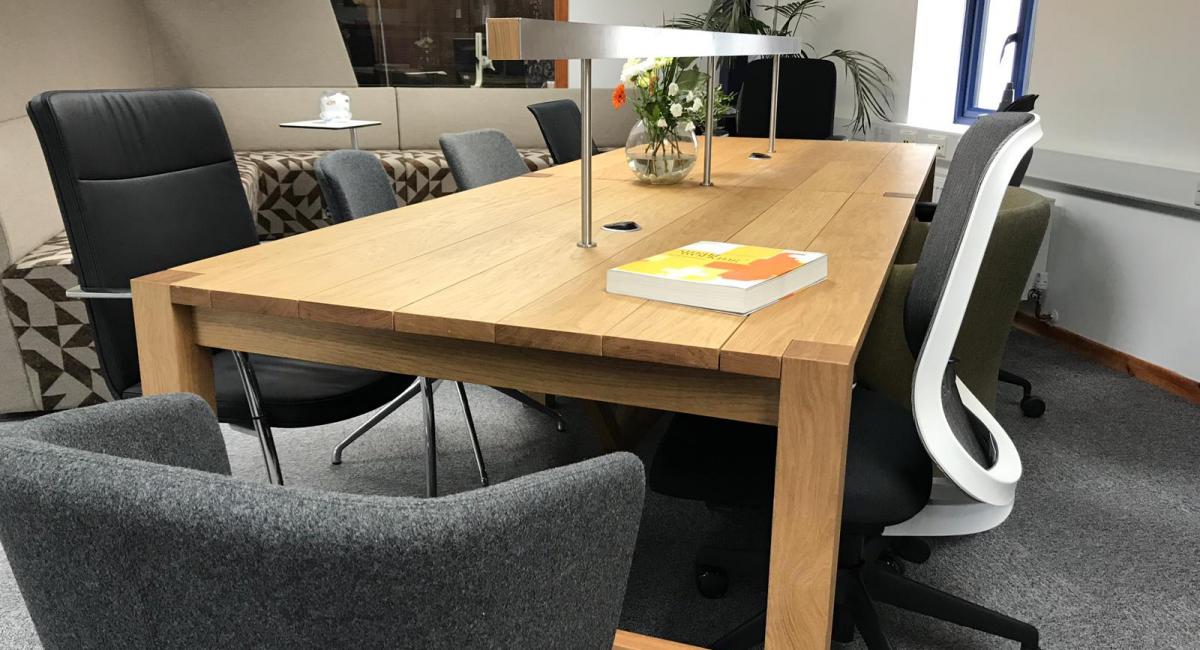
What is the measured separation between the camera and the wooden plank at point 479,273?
1296 millimetres

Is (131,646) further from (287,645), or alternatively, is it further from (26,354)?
(26,354)

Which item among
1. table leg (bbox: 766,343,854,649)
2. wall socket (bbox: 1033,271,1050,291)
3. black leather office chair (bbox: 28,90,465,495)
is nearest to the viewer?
table leg (bbox: 766,343,854,649)

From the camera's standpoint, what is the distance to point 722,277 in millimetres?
1340

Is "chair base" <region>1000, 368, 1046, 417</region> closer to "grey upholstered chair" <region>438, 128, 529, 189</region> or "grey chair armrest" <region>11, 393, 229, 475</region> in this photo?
"grey upholstered chair" <region>438, 128, 529, 189</region>

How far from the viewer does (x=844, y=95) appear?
5539 mm

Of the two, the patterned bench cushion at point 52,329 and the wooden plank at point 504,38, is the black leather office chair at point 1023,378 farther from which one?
the patterned bench cushion at point 52,329

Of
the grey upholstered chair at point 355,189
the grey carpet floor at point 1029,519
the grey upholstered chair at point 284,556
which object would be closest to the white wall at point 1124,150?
the grey carpet floor at point 1029,519

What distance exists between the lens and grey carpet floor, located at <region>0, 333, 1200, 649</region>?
188cm

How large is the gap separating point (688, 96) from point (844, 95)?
349 cm

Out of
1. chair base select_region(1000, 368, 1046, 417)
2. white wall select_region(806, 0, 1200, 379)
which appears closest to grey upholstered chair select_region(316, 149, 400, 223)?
chair base select_region(1000, 368, 1046, 417)

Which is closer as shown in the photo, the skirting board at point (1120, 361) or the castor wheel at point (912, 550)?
→ the castor wheel at point (912, 550)

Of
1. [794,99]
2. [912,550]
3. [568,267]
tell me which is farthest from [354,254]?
[794,99]

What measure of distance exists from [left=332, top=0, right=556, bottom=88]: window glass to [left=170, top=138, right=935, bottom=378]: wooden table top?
3.92m

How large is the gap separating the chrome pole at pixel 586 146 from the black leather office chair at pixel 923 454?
0.38 m
